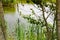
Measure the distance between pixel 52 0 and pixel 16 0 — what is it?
1.46m

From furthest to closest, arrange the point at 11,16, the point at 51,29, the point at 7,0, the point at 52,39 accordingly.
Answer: the point at 11,16, the point at 7,0, the point at 51,29, the point at 52,39

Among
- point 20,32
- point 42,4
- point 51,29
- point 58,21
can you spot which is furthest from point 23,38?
point 58,21

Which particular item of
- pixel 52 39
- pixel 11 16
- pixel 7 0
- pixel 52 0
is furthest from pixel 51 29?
pixel 11 16

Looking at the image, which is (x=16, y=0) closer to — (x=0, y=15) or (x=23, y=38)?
(x=23, y=38)

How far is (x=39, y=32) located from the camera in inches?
138

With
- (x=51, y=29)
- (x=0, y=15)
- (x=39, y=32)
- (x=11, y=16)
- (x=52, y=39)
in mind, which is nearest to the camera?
(x=0, y=15)

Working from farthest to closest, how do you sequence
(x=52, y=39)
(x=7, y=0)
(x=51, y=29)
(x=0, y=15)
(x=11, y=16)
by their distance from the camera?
(x=11, y=16)
(x=7, y=0)
(x=51, y=29)
(x=52, y=39)
(x=0, y=15)

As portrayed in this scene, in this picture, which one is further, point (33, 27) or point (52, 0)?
point (33, 27)

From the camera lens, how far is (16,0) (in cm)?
420

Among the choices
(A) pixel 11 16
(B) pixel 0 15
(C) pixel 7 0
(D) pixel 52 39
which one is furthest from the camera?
(A) pixel 11 16

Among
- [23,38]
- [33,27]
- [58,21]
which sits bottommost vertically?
[23,38]

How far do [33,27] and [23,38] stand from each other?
319 mm

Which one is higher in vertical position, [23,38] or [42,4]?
[42,4]

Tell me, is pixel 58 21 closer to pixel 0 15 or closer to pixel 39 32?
pixel 0 15
